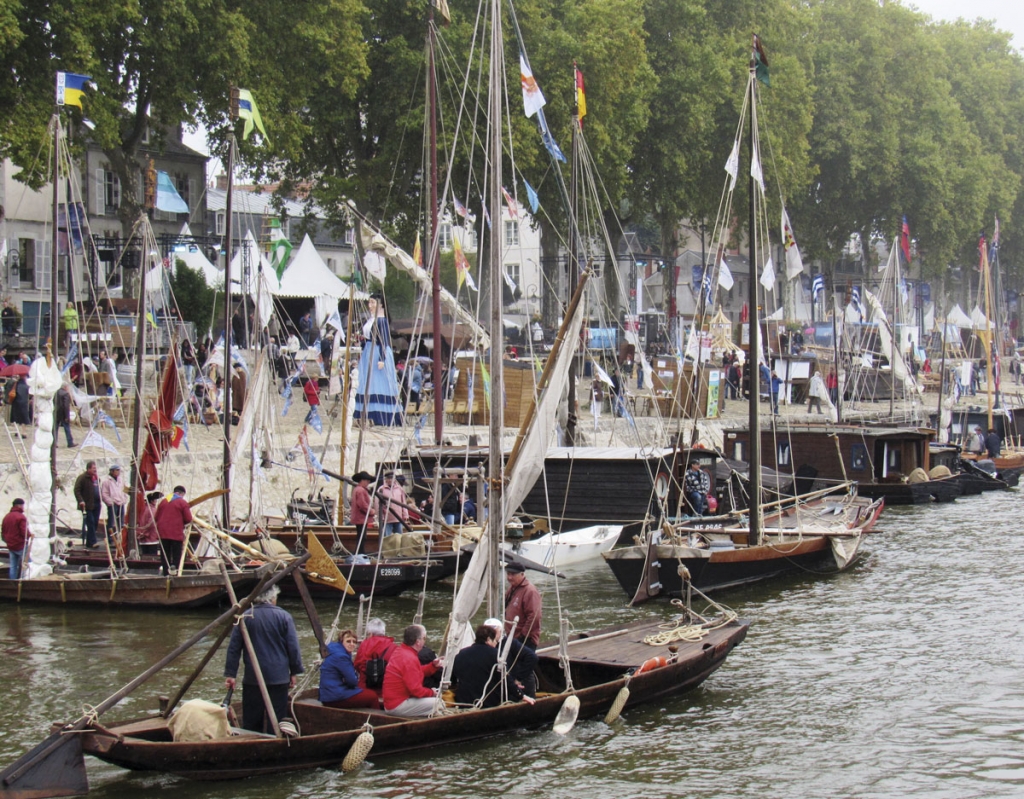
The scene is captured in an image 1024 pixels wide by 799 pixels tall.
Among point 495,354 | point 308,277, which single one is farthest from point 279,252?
point 495,354

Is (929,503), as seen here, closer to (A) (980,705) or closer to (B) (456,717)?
(A) (980,705)

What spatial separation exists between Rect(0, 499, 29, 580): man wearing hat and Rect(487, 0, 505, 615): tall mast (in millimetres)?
10695

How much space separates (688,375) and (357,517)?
2428 centimetres

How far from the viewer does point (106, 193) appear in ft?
193

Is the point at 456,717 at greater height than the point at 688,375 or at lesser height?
lesser

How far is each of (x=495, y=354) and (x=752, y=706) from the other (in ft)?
19.0

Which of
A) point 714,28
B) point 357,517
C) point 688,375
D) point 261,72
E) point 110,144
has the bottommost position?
point 357,517

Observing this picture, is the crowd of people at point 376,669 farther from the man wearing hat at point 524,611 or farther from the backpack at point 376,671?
the man wearing hat at point 524,611

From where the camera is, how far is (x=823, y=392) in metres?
53.0

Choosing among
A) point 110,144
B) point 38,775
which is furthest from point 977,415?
point 38,775

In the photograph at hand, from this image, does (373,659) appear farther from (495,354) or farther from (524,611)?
(495,354)

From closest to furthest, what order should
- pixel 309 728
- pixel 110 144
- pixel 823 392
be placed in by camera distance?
pixel 309 728 → pixel 110 144 → pixel 823 392

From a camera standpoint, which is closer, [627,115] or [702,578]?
[702,578]

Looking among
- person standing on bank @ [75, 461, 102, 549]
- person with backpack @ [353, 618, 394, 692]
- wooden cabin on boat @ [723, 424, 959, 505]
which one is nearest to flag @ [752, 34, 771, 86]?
person with backpack @ [353, 618, 394, 692]
